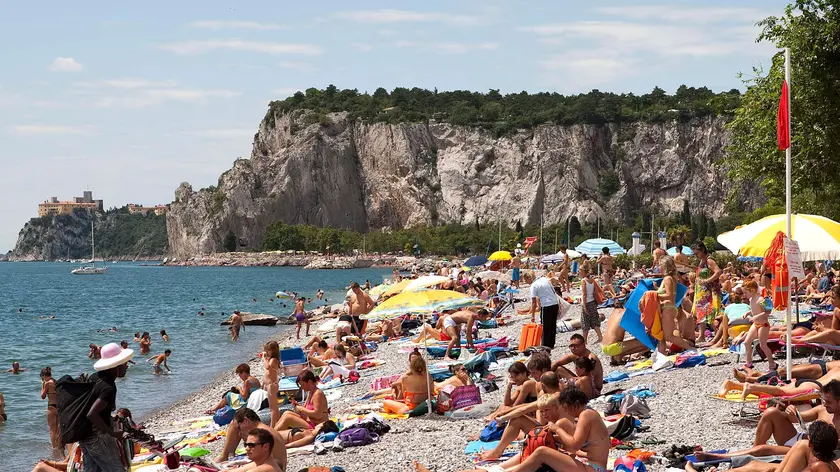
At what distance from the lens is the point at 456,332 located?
1739 centimetres

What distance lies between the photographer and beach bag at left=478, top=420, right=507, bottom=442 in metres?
9.23

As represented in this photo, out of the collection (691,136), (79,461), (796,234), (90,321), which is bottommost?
(90,321)

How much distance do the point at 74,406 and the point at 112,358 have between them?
1.52 ft

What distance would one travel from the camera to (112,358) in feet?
23.3

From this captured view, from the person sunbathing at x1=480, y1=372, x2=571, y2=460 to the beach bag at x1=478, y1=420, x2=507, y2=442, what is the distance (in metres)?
0.36

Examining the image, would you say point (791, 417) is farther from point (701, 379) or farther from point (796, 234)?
Result: point (796, 234)

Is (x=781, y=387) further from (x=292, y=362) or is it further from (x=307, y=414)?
(x=292, y=362)

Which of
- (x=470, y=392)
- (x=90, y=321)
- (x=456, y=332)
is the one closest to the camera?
(x=470, y=392)

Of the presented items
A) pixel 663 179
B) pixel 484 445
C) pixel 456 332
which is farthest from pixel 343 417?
pixel 663 179

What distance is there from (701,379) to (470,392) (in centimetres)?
304

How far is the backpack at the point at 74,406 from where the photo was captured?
6.93 meters

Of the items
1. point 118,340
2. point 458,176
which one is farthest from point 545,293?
point 458,176

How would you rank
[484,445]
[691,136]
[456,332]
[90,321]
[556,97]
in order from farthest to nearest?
1. [556,97]
2. [691,136]
3. [90,321]
4. [456,332]
5. [484,445]

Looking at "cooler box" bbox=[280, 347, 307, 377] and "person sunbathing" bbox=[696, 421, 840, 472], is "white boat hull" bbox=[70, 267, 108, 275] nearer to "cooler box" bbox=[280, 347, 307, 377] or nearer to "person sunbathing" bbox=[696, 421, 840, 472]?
"cooler box" bbox=[280, 347, 307, 377]
